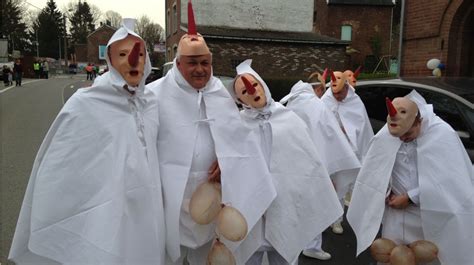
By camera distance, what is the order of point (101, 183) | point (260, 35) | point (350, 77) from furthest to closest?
point (260, 35) → point (350, 77) → point (101, 183)

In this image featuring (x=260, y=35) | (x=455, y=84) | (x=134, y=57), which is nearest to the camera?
(x=134, y=57)

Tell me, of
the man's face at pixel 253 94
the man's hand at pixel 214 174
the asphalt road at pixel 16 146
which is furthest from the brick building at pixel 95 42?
the man's hand at pixel 214 174

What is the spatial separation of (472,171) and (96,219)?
278 centimetres

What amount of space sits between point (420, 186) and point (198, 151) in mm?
1682

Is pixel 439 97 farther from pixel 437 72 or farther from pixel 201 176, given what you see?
pixel 437 72

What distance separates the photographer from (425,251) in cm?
327

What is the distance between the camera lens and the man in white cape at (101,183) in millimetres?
2561

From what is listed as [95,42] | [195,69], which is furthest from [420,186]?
[95,42]

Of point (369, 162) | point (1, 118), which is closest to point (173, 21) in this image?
point (1, 118)

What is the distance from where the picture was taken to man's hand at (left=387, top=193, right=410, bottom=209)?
3416 millimetres

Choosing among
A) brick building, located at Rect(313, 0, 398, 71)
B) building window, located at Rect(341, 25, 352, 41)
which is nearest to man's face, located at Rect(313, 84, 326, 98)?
brick building, located at Rect(313, 0, 398, 71)

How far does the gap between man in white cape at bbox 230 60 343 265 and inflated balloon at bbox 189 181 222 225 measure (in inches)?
18.4

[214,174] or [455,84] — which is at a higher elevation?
[455,84]

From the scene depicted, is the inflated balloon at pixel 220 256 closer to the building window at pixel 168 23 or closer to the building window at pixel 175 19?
the building window at pixel 175 19
